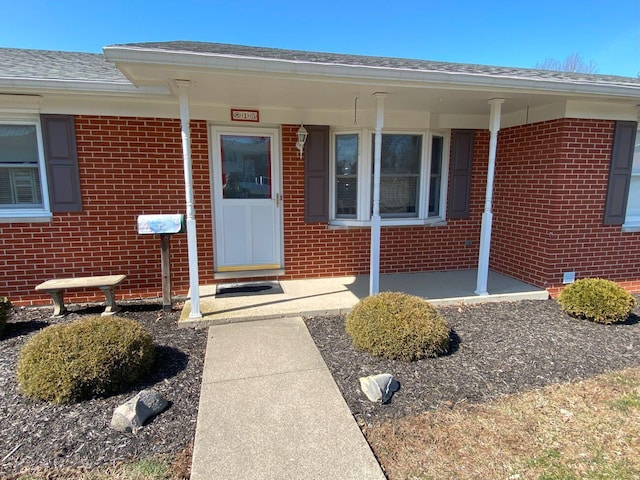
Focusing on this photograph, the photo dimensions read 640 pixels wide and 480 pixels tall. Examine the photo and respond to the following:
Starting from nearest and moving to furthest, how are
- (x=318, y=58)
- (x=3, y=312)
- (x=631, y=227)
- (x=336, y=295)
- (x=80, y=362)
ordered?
1. (x=80, y=362)
2. (x=3, y=312)
3. (x=318, y=58)
4. (x=336, y=295)
5. (x=631, y=227)

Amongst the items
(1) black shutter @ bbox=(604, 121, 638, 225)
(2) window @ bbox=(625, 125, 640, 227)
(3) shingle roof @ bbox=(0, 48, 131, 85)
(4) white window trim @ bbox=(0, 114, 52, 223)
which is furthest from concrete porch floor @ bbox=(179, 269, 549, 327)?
(3) shingle roof @ bbox=(0, 48, 131, 85)

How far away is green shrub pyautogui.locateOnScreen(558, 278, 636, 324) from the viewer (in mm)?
4258

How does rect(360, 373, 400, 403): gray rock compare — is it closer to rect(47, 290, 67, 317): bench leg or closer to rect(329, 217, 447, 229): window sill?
rect(329, 217, 447, 229): window sill

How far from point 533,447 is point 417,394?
0.81 metres

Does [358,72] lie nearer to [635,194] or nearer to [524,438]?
[524,438]

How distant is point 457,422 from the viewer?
2.56 metres

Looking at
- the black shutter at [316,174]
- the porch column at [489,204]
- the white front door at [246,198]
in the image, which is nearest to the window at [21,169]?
the white front door at [246,198]

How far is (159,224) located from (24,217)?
A: 1.90 meters

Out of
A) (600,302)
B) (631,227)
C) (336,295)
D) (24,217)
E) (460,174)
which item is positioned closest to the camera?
(600,302)

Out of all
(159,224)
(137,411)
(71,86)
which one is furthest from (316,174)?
(137,411)

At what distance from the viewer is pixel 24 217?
4582 mm

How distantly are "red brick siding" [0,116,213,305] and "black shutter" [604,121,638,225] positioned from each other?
5.63m

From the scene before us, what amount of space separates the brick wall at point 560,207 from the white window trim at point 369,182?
37.3 inches

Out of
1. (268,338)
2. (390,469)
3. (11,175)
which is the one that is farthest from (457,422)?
(11,175)
